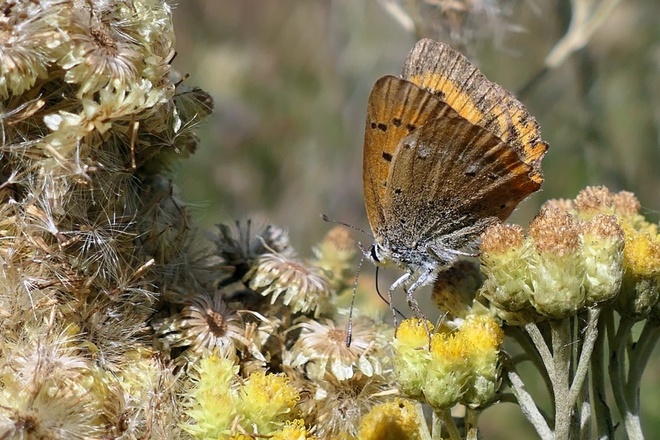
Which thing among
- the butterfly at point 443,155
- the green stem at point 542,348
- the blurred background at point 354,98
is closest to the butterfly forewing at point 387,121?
the butterfly at point 443,155

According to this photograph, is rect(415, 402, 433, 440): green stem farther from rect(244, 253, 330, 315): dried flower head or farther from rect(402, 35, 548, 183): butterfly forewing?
rect(402, 35, 548, 183): butterfly forewing

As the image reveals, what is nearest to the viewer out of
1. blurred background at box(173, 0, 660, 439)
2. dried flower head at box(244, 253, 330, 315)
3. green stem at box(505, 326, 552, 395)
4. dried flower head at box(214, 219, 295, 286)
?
green stem at box(505, 326, 552, 395)

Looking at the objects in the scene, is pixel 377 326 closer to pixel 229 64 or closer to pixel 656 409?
pixel 656 409

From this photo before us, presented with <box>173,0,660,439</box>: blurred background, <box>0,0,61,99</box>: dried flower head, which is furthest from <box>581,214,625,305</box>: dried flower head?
<box>173,0,660,439</box>: blurred background

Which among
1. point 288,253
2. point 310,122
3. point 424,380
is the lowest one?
point 424,380

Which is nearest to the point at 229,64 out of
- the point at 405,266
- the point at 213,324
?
the point at 405,266

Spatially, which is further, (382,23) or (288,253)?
(382,23)
